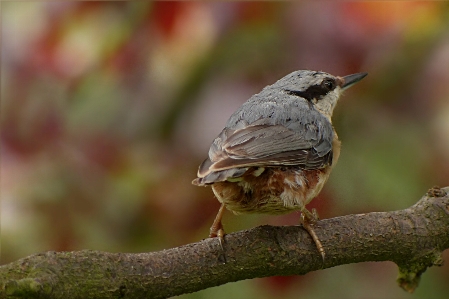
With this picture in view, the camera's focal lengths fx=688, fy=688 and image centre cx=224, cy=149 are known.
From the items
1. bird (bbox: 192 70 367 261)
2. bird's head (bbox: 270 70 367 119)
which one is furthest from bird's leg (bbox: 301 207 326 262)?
bird's head (bbox: 270 70 367 119)

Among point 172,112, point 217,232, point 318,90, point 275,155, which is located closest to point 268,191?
point 275,155

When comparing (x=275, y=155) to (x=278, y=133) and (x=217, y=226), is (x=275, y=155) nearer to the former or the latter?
(x=278, y=133)

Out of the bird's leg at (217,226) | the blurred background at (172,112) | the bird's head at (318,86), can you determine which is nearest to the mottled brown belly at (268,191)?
the bird's leg at (217,226)

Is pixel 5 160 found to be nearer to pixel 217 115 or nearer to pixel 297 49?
pixel 217 115

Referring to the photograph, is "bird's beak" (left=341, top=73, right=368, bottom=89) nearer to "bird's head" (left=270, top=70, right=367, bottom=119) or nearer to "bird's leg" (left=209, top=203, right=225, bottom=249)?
"bird's head" (left=270, top=70, right=367, bottom=119)

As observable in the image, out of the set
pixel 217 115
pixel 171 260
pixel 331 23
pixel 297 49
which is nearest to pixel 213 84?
pixel 217 115

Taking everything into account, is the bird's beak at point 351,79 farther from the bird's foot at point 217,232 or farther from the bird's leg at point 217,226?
the bird's foot at point 217,232
